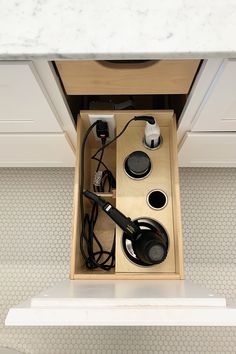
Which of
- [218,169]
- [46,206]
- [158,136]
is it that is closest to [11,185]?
[46,206]

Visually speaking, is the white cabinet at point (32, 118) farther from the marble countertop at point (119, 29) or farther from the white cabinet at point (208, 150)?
the white cabinet at point (208, 150)

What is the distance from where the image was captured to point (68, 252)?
1.25m

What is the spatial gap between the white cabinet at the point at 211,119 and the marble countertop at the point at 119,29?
0.26ft

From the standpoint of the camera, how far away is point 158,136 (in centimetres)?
88

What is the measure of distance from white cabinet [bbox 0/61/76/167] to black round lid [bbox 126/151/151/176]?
0.65ft

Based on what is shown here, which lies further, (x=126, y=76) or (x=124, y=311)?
(x=126, y=76)

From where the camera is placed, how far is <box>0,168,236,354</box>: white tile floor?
1.14m

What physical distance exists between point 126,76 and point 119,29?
18cm

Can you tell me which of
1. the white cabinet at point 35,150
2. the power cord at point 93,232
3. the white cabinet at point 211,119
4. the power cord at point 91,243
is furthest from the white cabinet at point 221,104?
the white cabinet at point 35,150

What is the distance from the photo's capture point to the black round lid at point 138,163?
87 cm

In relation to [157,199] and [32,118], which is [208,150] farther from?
[32,118]

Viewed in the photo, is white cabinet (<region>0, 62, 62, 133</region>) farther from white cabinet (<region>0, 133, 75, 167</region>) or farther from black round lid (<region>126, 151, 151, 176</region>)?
black round lid (<region>126, 151, 151, 176</region>)

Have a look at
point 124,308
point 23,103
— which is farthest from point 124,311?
point 23,103

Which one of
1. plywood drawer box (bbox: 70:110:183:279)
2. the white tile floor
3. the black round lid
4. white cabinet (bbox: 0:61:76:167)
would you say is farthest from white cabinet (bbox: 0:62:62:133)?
the white tile floor
